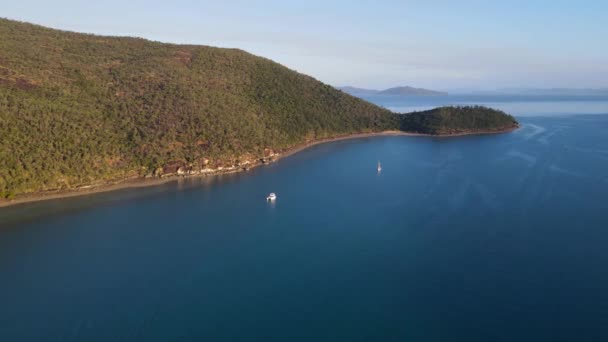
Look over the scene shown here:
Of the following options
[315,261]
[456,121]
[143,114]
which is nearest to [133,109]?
[143,114]

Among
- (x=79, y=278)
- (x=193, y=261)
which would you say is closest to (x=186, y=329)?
A: (x=193, y=261)

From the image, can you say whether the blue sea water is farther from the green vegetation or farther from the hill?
the green vegetation

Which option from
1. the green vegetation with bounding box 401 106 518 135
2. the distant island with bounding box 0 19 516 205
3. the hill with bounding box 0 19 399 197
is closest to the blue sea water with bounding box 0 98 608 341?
the distant island with bounding box 0 19 516 205

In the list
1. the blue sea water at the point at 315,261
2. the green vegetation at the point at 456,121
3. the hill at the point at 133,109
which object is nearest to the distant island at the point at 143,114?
the hill at the point at 133,109

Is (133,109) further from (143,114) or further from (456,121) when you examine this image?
(456,121)

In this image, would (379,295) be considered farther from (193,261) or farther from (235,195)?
(235,195)

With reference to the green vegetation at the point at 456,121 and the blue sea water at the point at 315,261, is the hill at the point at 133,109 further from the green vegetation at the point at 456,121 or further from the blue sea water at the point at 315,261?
the green vegetation at the point at 456,121
